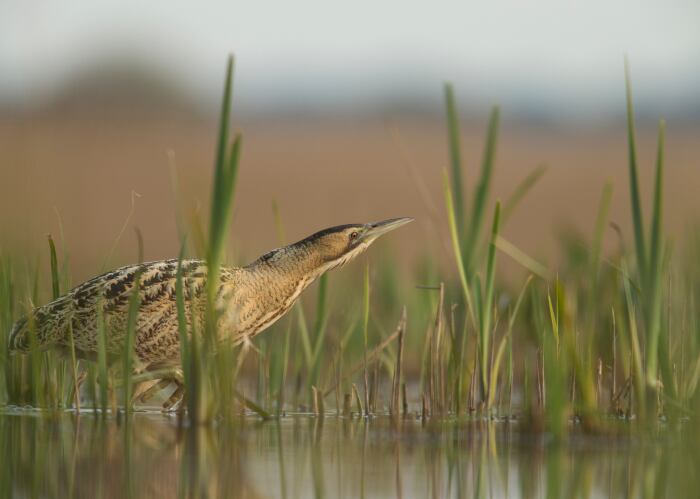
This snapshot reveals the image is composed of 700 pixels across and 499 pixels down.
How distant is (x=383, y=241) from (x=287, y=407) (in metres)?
1.88

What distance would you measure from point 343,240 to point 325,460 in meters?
1.91

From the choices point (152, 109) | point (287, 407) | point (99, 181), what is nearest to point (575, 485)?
point (287, 407)

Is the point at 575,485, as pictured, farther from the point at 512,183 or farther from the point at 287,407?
the point at 512,183

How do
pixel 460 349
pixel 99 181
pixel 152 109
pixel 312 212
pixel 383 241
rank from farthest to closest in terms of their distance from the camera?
pixel 152 109 → pixel 99 181 → pixel 312 212 → pixel 383 241 → pixel 460 349

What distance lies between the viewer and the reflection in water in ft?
9.44

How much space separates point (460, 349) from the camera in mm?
4219

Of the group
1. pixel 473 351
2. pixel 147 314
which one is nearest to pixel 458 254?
pixel 473 351

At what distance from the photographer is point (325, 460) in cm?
330

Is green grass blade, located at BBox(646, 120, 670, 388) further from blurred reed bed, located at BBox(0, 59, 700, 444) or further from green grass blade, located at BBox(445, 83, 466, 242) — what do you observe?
green grass blade, located at BBox(445, 83, 466, 242)

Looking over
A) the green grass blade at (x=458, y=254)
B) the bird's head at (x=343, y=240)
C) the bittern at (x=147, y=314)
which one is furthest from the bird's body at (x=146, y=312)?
the green grass blade at (x=458, y=254)

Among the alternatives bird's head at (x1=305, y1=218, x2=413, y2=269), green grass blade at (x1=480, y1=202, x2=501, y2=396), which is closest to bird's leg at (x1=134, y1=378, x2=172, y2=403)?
bird's head at (x1=305, y1=218, x2=413, y2=269)

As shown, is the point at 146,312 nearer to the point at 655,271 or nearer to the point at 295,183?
the point at 655,271

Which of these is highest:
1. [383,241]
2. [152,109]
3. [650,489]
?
[152,109]

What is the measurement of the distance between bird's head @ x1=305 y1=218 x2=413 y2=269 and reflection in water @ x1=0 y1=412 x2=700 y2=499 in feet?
3.80
